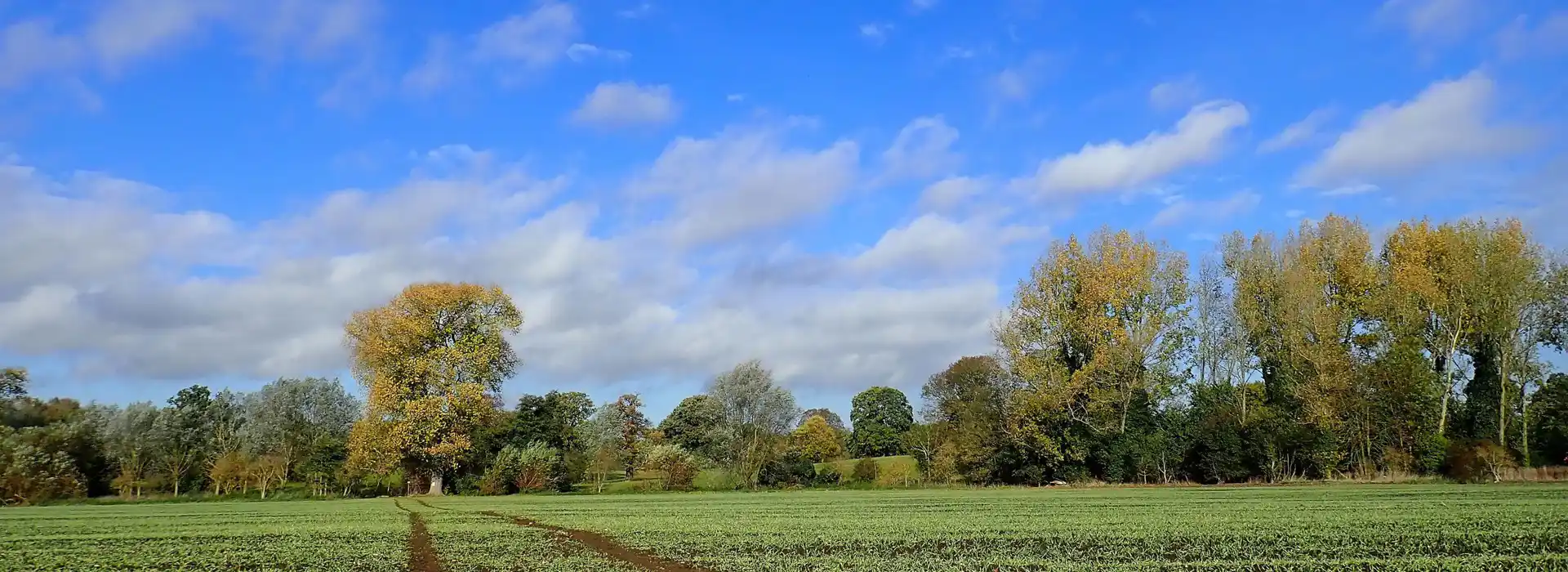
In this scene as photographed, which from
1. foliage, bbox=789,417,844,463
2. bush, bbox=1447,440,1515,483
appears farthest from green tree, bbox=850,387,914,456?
bush, bbox=1447,440,1515,483

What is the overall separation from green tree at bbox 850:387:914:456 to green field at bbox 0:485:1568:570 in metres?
69.6

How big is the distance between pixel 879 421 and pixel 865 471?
37.6 metres

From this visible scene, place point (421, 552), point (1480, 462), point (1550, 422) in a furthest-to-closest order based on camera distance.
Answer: point (1550, 422) < point (1480, 462) < point (421, 552)

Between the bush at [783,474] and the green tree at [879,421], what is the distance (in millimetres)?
36091

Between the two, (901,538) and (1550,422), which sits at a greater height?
(1550,422)

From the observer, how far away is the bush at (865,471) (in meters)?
62.5

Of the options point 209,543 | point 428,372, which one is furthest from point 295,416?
point 209,543

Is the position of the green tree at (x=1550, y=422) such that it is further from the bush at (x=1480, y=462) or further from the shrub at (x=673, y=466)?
the shrub at (x=673, y=466)

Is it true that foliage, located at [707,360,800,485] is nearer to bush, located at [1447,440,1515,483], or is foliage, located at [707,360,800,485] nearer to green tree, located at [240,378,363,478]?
green tree, located at [240,378,363,478]

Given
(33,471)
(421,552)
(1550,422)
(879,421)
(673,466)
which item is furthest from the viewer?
(879,421)

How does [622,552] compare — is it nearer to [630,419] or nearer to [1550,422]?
[1550,422]

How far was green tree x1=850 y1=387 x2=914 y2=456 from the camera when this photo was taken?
97.0 meters

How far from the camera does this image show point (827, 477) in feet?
204

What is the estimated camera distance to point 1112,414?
51.6m
